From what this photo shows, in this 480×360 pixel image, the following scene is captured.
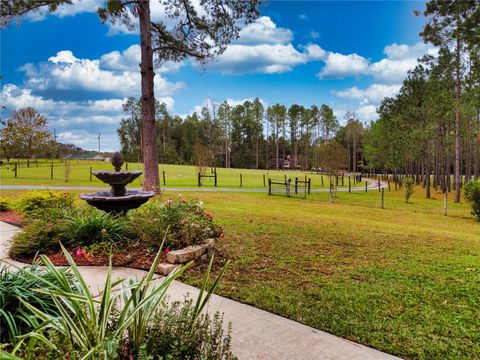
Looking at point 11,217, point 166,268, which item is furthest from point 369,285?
point 11,217

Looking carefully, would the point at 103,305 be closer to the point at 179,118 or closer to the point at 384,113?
the point at 384,113

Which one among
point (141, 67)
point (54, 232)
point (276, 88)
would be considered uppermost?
point (141, 67)

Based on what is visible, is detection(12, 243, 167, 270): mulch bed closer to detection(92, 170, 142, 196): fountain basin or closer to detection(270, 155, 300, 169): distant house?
detection(92, 170, 142, 196): fountain basin

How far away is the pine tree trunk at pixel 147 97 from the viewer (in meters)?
11.1

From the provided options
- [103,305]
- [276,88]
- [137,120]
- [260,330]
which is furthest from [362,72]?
[137,120]

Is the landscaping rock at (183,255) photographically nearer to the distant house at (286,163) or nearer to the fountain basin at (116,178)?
the fountain basin at (116,178)

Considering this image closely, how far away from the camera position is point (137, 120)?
210ft

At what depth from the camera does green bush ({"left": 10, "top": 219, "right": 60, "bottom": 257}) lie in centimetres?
511

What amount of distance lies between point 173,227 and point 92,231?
138 centimetres

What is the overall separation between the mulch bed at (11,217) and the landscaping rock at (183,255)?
16.2ft

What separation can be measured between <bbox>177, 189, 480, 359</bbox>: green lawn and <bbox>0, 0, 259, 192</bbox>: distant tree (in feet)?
19.1

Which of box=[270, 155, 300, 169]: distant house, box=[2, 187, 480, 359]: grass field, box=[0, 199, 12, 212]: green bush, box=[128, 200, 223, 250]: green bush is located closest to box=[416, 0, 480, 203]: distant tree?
box=[2, 187, 480, 359]: grass field

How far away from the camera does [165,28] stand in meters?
13.0

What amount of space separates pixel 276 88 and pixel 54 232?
561 centimetres
